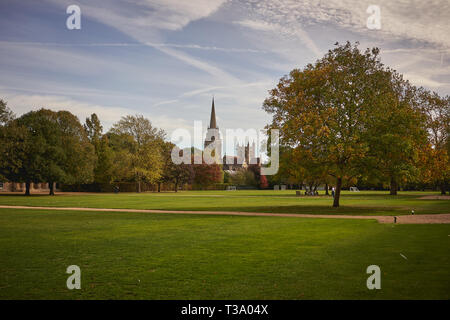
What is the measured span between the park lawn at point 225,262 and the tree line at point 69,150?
4635 cm

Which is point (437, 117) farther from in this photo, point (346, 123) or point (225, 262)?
point (225, 262)

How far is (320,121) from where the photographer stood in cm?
2822

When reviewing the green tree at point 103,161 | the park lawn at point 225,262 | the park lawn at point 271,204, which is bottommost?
the park lawn at point 271,204

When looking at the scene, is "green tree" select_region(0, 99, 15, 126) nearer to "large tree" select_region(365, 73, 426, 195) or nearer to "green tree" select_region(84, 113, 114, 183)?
"green tree" select_region(84, 113, 114, 183)

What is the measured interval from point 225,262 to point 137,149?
73861 mm

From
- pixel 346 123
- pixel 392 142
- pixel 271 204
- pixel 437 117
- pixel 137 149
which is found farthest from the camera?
pixel 137 149

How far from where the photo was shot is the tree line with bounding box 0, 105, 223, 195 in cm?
5755

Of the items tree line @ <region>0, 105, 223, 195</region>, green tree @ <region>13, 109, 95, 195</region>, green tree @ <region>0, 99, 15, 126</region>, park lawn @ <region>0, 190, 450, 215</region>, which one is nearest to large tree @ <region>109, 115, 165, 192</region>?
tree line @ <region>0, 105, 223, 195</region>

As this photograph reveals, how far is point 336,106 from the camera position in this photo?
2994cm

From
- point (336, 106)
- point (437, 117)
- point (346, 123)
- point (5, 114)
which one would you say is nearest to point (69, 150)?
point (5, 114)

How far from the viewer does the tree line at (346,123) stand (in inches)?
1125

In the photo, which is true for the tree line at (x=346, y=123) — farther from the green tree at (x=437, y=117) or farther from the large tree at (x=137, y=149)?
the large tree at (x=137, y=149)

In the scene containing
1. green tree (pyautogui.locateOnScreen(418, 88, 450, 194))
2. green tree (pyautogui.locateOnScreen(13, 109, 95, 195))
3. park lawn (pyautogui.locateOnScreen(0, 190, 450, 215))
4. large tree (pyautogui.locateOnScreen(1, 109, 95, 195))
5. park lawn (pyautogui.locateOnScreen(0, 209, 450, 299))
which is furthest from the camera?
green tree (pyautogui.locateOnScreen(13, 109, 95, 195))

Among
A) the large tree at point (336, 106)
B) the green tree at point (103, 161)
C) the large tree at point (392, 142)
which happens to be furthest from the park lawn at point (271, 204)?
the green tree at point (103, 161)
